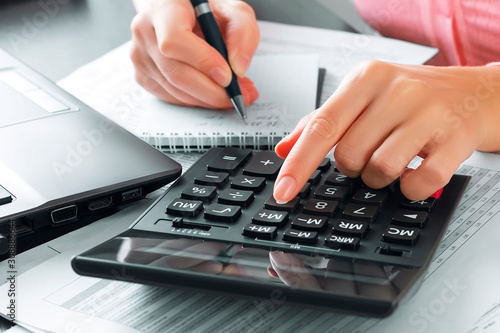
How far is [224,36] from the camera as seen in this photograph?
687 millimetres

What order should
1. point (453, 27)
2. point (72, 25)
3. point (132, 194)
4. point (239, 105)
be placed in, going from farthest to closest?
1. point (72, 25)
2. point (453, 27)
3. point (239, 105)
4. point (132, 194)

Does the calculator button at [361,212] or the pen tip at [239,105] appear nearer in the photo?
the calculator button at [361,212]

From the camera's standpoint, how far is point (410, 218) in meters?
0.39

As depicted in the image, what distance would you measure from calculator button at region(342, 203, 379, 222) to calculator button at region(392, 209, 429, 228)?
13 millimetres

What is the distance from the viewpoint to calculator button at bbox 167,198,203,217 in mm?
407

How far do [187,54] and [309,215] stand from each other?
287mm

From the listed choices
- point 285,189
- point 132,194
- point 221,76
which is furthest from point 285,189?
point 221,76

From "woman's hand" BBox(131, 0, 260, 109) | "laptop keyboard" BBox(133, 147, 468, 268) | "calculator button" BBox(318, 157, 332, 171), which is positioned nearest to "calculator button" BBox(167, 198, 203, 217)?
"laptop keyboard" BBox(133, 147, 468, 268)

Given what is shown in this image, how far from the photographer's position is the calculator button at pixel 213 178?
45 cm

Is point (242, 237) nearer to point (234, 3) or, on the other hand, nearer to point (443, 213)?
point (443, 213)

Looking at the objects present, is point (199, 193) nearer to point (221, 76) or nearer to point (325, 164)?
point (325, 164)

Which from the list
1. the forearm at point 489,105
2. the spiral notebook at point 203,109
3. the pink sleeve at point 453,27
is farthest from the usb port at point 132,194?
the pink sleeve at point 453,27

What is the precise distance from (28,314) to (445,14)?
644 mm

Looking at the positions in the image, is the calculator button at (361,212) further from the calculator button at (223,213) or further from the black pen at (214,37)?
the black pen at (214,37)
